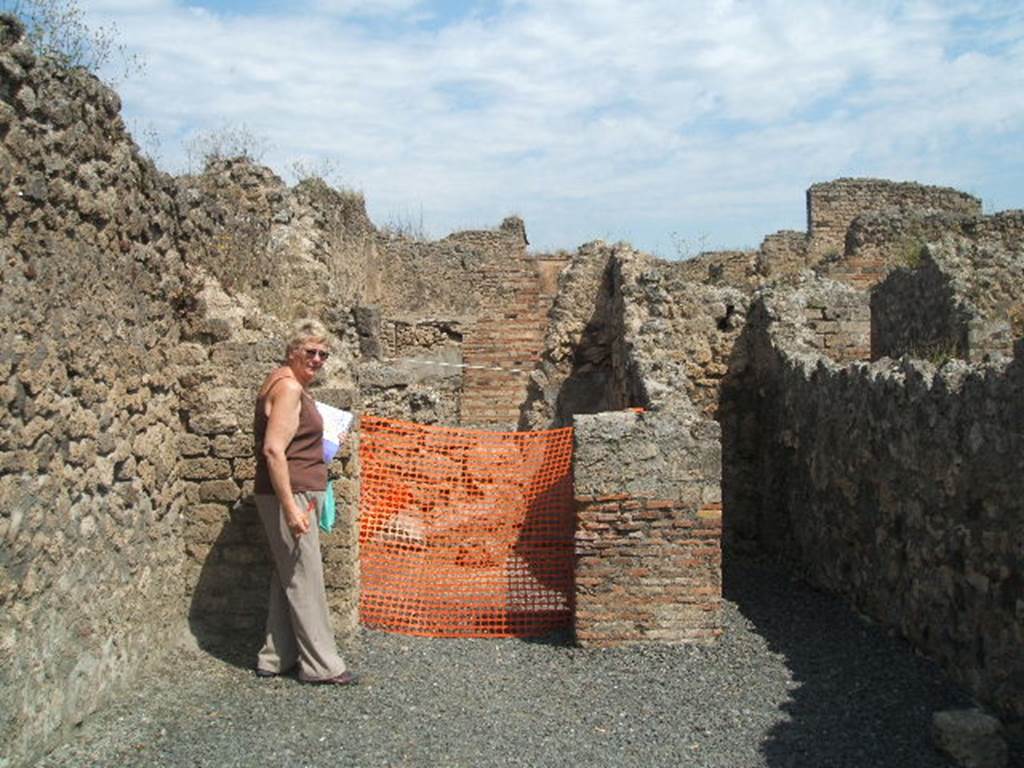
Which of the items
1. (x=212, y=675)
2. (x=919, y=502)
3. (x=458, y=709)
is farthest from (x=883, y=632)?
(x=212, y=675)

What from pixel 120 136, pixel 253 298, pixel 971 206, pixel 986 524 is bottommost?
pixel 986 524

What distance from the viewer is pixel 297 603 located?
4918mm

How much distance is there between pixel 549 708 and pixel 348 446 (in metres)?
1.85

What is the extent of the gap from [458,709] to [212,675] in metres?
1.29

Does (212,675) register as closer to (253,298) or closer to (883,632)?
(253,298)

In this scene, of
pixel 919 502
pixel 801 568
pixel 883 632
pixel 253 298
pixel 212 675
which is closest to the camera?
pixel 212 675

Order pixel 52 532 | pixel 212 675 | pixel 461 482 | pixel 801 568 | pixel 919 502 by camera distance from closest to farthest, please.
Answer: pixel 52 532
pixel 212 675
pixel 919 502
pixel 461 482
pixel 801 568

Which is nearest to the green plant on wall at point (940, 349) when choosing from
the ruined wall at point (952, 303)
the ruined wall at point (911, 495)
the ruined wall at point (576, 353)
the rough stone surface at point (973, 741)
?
the ruined wall at point (952, 303)

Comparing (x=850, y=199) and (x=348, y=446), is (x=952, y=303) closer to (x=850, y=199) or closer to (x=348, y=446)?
(x=348, y=446)

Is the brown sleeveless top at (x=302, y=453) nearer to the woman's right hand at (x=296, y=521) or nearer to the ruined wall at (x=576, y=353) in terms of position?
the woman's right hand at (x=296, y=521)

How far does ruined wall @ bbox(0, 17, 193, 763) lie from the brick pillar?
7.61 ft

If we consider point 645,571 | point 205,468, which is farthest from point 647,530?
point 205,468

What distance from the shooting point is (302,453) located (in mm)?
4887

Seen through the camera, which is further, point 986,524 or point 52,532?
point 986,524
